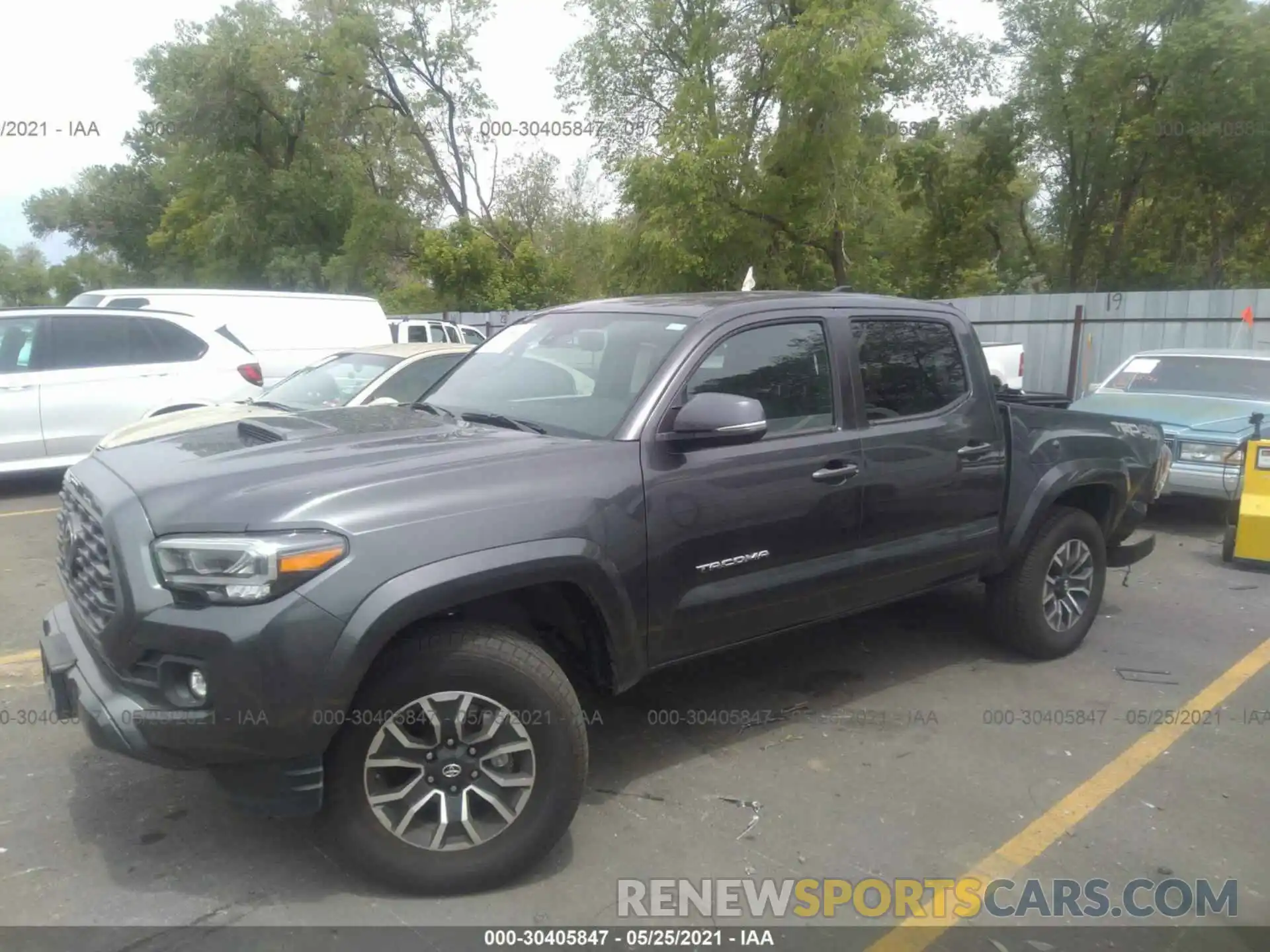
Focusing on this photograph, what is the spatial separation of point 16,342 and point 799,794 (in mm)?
8520

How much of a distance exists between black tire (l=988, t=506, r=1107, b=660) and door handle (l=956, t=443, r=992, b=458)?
652mm

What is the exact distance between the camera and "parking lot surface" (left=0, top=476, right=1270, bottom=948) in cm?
322

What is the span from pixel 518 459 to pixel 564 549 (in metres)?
0.35

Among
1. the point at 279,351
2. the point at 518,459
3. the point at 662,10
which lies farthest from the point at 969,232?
the point at 518,459

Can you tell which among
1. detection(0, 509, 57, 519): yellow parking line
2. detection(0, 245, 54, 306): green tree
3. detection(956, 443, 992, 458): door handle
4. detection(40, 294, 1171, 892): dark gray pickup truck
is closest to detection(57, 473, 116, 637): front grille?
detection(40, 294, 1171, 892): dark gray pickup truck

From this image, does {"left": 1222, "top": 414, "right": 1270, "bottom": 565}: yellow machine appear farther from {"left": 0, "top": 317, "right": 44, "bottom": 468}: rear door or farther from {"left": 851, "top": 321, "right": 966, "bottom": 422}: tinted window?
{"left": 0, "top": 317, "right": 44, "bottom": 468}: rear door

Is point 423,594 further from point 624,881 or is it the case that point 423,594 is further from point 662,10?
point 662,10

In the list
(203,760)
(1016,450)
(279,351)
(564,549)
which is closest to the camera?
(203,760)

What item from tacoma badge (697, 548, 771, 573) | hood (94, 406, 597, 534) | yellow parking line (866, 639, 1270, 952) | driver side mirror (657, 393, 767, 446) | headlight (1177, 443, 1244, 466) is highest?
driver side mirror (657, 393, 767, 446)

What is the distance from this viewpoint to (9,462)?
30.0ft

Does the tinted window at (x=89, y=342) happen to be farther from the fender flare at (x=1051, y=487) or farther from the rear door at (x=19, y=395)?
the fender flare at (x=1051, y=487)

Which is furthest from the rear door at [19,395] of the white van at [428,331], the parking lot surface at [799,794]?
the white van at [428,331]

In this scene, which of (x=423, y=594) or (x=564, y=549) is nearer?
(x=423, y=594)

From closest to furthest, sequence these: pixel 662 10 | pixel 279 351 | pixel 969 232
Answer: pixel 279 351
pixel 662 10
pixel 969 232
